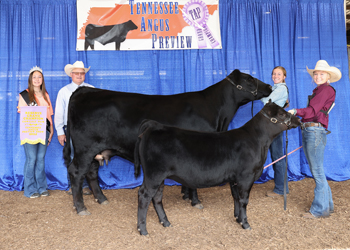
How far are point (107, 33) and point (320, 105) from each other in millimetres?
3657

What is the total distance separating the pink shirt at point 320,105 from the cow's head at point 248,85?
892 mm

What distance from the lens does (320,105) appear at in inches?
130

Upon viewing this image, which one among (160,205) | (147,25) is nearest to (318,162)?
(160,205)

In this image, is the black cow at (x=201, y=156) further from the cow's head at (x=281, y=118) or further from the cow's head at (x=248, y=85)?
the cow's head at (x=248, y=85)

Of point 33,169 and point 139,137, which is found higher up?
point 139,137

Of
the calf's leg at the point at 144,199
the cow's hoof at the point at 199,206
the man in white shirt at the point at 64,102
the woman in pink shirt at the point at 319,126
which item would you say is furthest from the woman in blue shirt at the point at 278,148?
the man in white shirt at the point at 64,102

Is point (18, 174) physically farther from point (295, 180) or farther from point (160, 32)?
point (295, 180)

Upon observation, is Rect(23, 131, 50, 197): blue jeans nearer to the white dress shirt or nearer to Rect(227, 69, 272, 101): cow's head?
the white dress shirt

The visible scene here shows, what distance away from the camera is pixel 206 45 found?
207 inches

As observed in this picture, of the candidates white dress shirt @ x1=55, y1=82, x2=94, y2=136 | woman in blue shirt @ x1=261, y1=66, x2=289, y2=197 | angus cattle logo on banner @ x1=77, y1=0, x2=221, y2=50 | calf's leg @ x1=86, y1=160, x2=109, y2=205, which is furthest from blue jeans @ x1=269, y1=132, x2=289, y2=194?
white dress shirt @ x1=55, y1=82, x2=94, y2=136

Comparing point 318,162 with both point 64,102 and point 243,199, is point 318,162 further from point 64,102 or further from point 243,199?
point 64,102

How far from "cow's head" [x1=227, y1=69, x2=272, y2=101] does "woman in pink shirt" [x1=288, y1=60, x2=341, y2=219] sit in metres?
0.76

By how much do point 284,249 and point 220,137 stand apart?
4.09 ft

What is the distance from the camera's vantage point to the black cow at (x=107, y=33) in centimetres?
511
